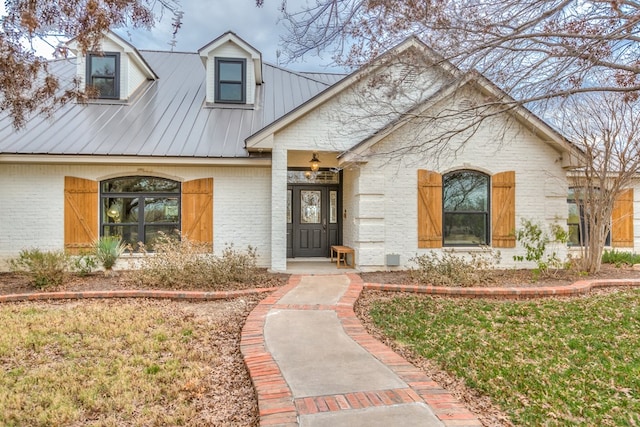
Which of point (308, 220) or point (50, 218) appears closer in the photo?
point (50, 218)

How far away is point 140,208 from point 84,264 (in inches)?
72.0

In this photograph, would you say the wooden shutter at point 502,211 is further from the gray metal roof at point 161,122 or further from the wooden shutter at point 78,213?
the wooden shutter at point 78,213

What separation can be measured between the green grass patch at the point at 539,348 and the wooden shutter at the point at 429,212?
106 inches

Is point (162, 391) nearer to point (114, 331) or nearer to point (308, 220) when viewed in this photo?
point (114, 331)

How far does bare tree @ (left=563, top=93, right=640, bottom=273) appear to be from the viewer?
28.6 ft

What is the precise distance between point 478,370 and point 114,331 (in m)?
4.57

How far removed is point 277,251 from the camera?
29.9ft

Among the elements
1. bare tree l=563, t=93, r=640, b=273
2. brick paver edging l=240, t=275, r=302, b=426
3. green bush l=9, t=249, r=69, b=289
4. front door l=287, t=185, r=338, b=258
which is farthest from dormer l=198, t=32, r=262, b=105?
bare tree l=563, t=93, r=640, b=273

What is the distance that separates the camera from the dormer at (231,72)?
11.4 m

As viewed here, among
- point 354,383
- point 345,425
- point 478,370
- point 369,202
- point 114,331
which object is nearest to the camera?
point 345,425

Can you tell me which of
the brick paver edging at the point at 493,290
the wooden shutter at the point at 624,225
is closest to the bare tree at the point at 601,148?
the brick paver edging at the point at 493,290

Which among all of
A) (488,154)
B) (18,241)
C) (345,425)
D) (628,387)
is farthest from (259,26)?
(18,241)

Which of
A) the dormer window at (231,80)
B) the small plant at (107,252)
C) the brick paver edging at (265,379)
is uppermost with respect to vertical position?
the dormer window at (231,80)

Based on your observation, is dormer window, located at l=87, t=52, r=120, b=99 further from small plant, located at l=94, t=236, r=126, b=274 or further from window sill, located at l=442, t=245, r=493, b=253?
window sill, located at l=442, t=245, r=493, b=253
